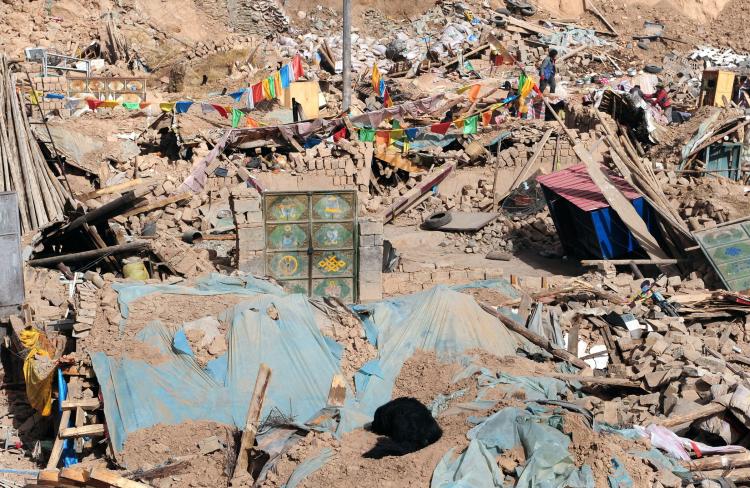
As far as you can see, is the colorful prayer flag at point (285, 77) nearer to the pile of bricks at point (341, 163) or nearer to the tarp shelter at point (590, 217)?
the pile of bricks at point (341, 163)

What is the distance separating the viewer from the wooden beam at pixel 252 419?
8711 millimetres

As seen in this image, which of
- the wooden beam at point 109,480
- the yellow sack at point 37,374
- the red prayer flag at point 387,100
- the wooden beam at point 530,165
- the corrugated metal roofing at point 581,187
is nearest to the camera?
the wooden beam at point 109,480

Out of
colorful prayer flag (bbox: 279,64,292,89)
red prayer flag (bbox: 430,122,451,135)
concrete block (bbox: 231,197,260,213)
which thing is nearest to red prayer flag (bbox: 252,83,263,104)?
colorful prayer flag (bbox: 279,64,292,89)

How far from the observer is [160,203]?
682 inches

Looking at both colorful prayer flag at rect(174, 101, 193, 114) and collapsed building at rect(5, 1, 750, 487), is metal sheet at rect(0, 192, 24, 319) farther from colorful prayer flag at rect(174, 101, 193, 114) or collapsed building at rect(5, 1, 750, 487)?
colorful prayer flag at rect(174, 101, 193, 114)

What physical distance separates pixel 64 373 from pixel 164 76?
19168mm

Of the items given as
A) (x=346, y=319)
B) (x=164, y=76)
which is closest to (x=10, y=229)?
(x=346, y=319)

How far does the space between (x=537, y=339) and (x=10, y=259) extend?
6.26 metres

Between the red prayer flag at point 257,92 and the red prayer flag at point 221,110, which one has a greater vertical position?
the red prayer flag at point 257,92

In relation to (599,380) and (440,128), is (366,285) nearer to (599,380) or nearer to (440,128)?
(599,380)

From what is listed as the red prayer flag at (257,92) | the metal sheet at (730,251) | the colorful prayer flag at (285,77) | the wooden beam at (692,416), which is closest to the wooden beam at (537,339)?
the wooden beam at (692,416)

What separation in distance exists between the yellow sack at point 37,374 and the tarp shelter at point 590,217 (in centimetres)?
816

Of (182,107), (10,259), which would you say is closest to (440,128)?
(182,107)

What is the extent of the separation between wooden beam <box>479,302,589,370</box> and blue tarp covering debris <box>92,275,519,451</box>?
17cm
